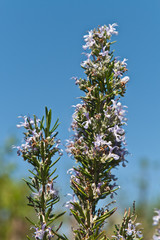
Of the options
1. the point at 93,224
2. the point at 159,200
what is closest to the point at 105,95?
the point at 93,224

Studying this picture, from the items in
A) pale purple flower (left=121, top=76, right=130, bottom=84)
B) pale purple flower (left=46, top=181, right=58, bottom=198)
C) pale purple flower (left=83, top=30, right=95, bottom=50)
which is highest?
pale purple flower (left=83, top=30, right=95, bottom=50)

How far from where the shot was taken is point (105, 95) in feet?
5.68

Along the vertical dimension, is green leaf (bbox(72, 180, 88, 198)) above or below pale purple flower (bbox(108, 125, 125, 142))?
below

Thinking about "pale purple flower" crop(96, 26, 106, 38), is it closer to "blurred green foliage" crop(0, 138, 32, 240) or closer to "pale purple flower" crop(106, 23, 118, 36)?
"pale purple flower" crop(106, 23, 118, 36)

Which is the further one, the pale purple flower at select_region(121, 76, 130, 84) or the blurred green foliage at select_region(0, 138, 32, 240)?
the blurred green foliage at select_region(0, 138, 32, 240)

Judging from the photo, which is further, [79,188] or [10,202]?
[10,202]

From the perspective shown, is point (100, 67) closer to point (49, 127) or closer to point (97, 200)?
point (49, 127)

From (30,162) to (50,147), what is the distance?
0.44 ft

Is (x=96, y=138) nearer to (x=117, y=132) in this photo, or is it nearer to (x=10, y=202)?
(x=117, y=132)

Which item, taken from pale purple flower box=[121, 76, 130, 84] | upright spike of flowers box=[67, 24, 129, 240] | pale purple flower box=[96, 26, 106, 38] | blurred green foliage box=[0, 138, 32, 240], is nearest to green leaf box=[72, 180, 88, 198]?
upright spike of flowers box=[67, 24, 129, 240]

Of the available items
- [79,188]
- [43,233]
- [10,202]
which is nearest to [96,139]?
[79,188]

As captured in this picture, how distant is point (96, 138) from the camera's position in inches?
62.6

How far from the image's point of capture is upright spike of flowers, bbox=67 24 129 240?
1.53 m

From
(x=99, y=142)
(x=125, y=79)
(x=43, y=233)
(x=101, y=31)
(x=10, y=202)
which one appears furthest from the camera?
(x=10, y=202)
